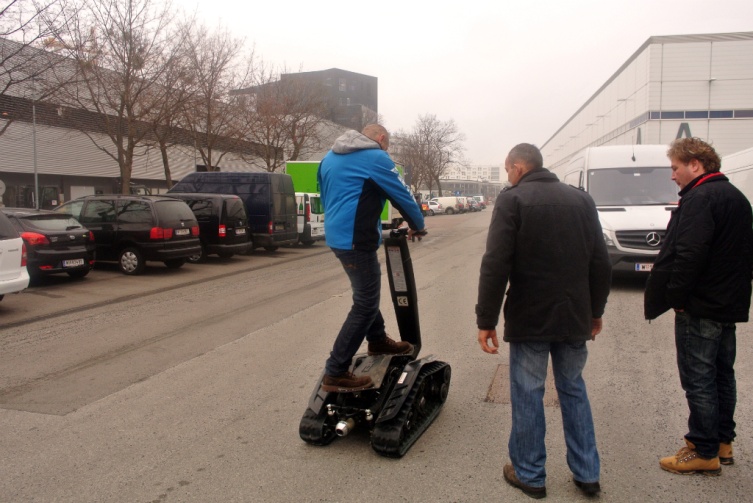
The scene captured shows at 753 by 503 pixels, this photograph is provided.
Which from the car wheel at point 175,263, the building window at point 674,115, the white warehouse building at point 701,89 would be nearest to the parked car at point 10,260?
the car wheel at point 175,263

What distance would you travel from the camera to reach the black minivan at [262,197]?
1741 cm

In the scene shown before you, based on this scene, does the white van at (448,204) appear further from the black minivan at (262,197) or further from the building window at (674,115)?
the black minivan at (262,197)

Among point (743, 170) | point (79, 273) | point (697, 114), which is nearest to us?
point (79, 273)

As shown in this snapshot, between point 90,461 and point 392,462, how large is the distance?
1.90 meters

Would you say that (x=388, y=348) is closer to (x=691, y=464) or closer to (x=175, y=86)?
(x=691, y=464)

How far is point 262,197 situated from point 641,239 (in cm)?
1080

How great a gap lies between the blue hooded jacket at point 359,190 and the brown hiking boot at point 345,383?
2.73ft

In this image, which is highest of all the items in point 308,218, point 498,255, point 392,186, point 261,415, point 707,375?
point 392,186

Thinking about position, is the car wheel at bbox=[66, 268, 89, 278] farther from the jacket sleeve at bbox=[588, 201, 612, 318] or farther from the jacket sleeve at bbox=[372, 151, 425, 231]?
the jacket sleeve at bbox=[588, 201, 612, 318]

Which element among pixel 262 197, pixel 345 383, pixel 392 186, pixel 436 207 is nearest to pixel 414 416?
pixel 345 383

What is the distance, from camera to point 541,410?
321cm

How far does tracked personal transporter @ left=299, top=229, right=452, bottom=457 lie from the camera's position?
375 centimetres

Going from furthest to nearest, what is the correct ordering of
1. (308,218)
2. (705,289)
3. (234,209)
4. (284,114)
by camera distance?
(284,114) → (308,218) → (234,209) → (705,289)

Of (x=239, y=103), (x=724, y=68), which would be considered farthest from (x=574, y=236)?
(x=724, y=68)
